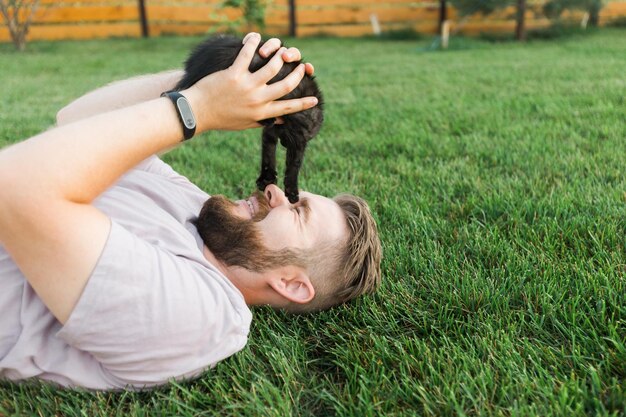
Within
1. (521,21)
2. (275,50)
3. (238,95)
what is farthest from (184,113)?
(521,21)

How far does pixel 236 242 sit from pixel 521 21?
12.3 m

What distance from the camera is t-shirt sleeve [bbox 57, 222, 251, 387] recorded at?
1294 mm

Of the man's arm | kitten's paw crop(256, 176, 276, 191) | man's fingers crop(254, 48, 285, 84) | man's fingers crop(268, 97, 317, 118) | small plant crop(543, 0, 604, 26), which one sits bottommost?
kitten's paw crop(256, 176, 276, 191)

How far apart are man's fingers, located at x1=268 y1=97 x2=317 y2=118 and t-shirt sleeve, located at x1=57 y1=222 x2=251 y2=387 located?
1.60ft

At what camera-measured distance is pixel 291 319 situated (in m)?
1.81

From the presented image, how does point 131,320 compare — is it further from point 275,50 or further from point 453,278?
point 453,278

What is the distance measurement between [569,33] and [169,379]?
13.8 m

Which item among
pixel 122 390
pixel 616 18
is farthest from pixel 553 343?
pixel 616 18

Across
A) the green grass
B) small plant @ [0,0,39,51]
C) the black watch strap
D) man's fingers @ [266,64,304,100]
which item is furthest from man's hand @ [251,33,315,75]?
small plant @ [0,0,39,51]

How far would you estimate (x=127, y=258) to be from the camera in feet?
4.31

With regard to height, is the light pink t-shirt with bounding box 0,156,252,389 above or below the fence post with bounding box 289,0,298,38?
below

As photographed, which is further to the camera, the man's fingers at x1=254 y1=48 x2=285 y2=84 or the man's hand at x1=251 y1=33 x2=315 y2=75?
the man's hand at x1=251 y1=33 x2=315 y2=75

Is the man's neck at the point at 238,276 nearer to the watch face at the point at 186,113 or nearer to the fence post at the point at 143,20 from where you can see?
the watch face at the point at 186,113

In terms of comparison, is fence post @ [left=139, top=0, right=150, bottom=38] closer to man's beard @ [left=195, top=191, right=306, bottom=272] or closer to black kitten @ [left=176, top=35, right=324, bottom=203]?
black kitten @ [left=176, top=35, right=324, bottom=203]
